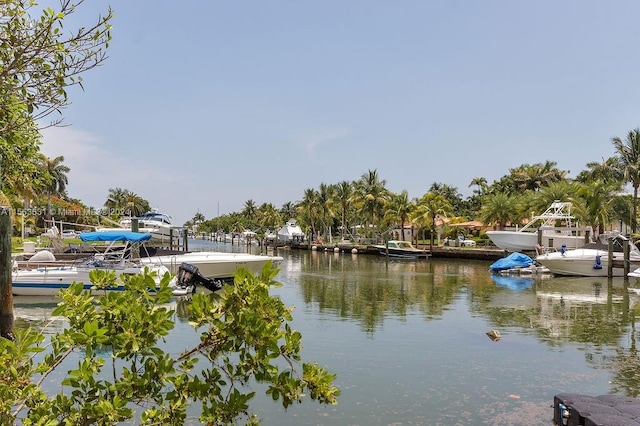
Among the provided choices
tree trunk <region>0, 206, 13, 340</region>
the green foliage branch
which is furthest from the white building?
the green foliage branch

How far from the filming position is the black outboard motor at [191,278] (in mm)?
24000

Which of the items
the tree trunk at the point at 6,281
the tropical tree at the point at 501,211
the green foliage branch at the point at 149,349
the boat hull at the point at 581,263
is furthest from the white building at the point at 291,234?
the green foliage branch at the point at 149,349

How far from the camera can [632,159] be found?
138 ft

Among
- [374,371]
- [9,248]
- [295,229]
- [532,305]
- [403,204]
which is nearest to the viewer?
[9,248]

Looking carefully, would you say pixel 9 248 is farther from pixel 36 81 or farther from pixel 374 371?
pixel 374 371

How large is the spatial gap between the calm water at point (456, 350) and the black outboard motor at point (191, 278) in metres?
4.08

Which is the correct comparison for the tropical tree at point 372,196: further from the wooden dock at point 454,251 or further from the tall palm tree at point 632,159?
the tall palm tree at point 632,159

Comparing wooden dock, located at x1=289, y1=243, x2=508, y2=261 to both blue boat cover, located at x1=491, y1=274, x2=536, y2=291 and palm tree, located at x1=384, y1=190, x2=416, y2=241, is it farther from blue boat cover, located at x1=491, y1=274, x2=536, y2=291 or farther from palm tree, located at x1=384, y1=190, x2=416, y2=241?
blue boat cover, located at x1=491, y1=274, x2=536, y2=291

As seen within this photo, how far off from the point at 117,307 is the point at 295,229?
92.8 m

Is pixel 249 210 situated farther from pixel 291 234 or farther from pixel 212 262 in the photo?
pixel 212 262

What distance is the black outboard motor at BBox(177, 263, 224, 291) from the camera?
24.0 meters

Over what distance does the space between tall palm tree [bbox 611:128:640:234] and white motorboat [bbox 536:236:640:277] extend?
8.27 metres

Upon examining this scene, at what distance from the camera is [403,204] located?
65750mm

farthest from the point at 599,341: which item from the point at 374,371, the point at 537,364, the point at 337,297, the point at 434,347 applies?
the point at 337,297
